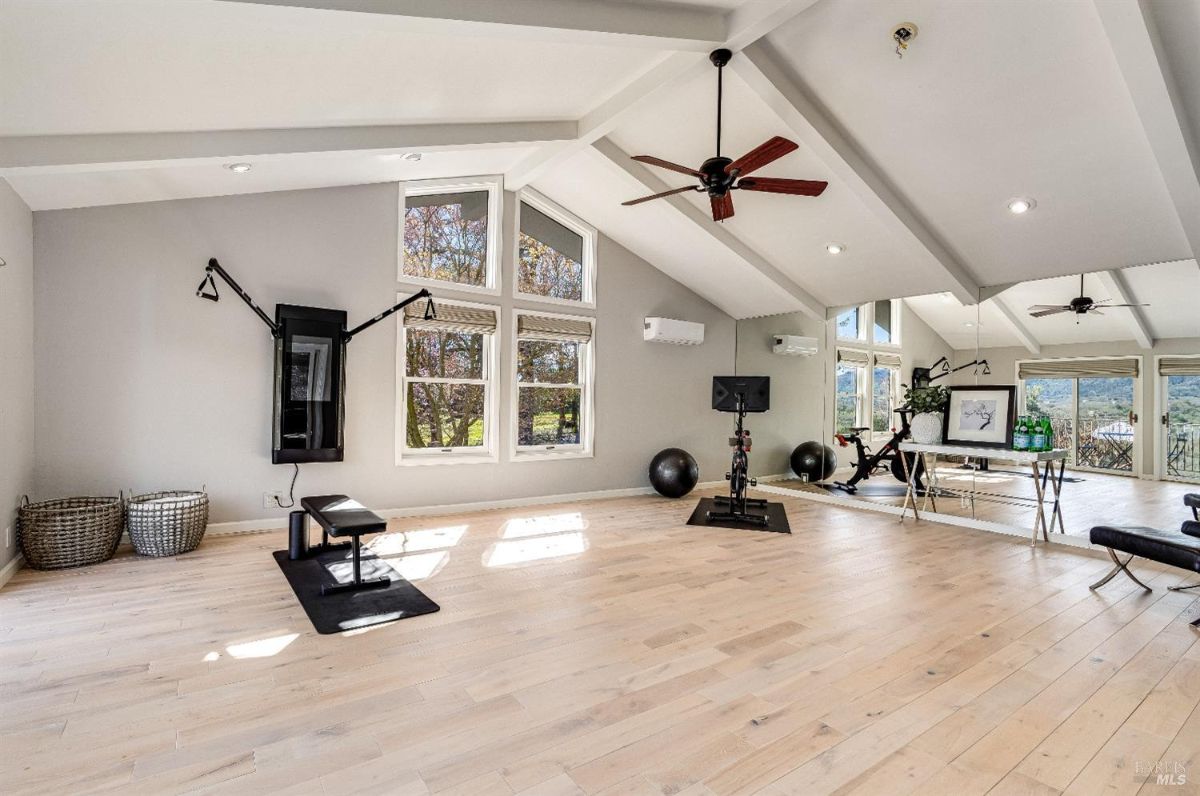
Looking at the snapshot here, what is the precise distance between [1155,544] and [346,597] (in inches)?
181

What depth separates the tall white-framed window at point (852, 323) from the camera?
6.96 m

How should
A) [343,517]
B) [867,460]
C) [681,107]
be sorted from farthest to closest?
1. [867,460]
2. [681,107]
3. [343,517]

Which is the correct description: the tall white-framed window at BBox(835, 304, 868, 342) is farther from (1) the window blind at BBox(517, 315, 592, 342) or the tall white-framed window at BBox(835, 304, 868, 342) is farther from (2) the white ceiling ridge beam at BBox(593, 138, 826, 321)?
(1) the window blind at BBox(517, 315, 592, 342)

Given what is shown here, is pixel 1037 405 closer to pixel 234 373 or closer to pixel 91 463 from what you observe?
pixel 234 373


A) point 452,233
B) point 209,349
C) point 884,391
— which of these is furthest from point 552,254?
point 884,391

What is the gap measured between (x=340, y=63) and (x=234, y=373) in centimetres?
280

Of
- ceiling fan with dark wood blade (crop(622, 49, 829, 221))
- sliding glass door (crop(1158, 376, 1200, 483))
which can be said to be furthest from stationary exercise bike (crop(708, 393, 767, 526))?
sliding glass door (crop(1158, 376, 1200, 483))

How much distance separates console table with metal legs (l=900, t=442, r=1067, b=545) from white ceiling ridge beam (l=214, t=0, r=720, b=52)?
4157mm

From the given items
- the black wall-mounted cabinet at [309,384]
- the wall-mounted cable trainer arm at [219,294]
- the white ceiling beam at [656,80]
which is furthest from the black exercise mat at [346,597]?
the white ceiling beam at [656,80]

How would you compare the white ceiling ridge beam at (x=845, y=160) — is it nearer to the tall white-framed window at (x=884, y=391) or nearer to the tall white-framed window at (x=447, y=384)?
the tall white-framed window at (x=884, y=391)

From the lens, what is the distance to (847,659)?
2.71m

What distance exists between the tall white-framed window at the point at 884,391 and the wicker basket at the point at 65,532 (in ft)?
23.6

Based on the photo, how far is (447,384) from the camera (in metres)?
5.97

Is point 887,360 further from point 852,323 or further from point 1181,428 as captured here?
point 1181,428
